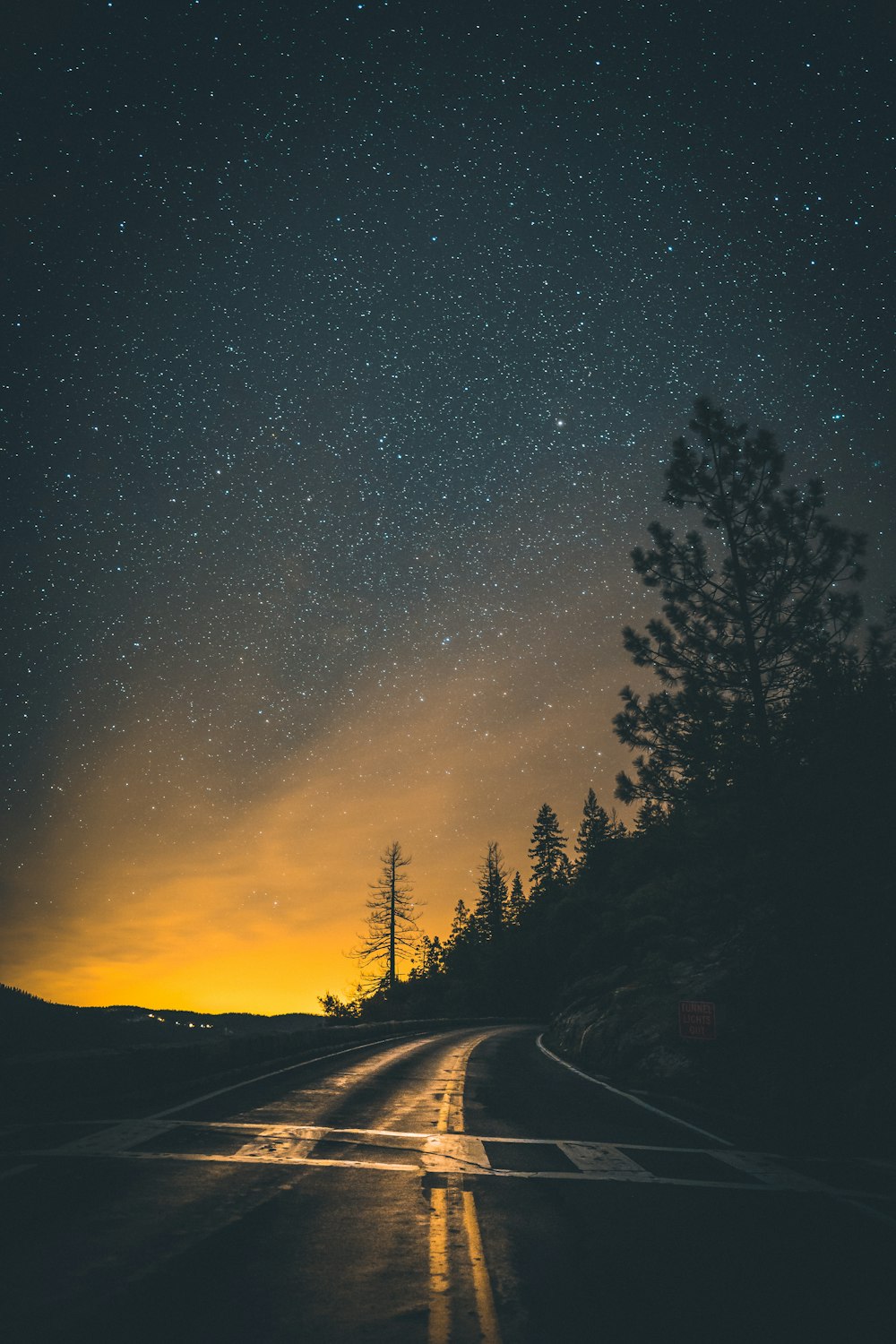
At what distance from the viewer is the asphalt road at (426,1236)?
3.60 m

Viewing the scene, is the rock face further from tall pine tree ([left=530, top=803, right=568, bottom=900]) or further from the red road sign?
tall pine tree ([left=530, top=803, right=568, bottom=900])

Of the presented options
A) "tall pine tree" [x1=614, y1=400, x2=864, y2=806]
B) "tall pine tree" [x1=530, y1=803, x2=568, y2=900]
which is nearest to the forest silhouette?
"tall pine tree" [x1=614, y1=400, x2=864, y2=806]

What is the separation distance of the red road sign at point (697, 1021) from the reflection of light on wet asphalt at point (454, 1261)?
9.42 meters

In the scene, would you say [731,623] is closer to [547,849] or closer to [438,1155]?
[438,1155]

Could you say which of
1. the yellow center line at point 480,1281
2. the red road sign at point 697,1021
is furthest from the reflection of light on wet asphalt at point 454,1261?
the red road sign at point 697,1021

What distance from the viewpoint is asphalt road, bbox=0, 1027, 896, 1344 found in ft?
11.8

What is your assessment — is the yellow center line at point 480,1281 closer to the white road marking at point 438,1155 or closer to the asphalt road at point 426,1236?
the asphalt road at point 426,1236

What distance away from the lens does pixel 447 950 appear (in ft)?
277

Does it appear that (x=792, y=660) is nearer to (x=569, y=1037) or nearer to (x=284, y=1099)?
(x=284, y=1099)

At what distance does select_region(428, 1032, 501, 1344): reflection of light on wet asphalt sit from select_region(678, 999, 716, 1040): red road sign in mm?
9417

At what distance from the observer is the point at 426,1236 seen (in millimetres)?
A: 4918

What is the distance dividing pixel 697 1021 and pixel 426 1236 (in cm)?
1139

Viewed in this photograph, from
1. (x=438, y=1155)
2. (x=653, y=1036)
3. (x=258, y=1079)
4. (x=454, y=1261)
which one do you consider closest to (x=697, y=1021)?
(x=653, y=1036)

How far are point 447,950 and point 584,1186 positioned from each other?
8345 cm
